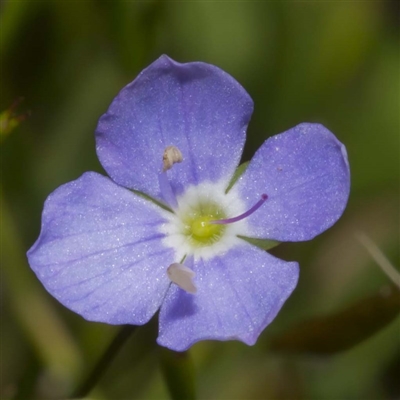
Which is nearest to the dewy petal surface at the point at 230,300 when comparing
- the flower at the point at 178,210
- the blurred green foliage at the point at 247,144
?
the flower at the point at 178,210

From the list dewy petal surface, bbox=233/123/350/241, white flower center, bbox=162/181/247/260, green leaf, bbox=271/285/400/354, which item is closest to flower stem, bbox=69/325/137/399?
white flower center, bbox=162/181/247/260

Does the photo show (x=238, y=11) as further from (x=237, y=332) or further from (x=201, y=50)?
(x=237, y=332)

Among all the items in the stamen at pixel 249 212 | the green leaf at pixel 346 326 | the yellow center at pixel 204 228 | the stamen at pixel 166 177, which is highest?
the stamen at pixel 166 177

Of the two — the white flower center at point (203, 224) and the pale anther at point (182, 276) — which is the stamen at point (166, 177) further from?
the pale anther at point (182, 276)

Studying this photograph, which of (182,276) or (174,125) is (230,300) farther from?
(174,125)

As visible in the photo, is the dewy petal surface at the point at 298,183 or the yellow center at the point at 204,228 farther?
the yellow center at the point at 204,228

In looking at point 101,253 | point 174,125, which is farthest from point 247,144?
point 101,253

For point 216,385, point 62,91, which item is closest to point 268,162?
point 216,385
